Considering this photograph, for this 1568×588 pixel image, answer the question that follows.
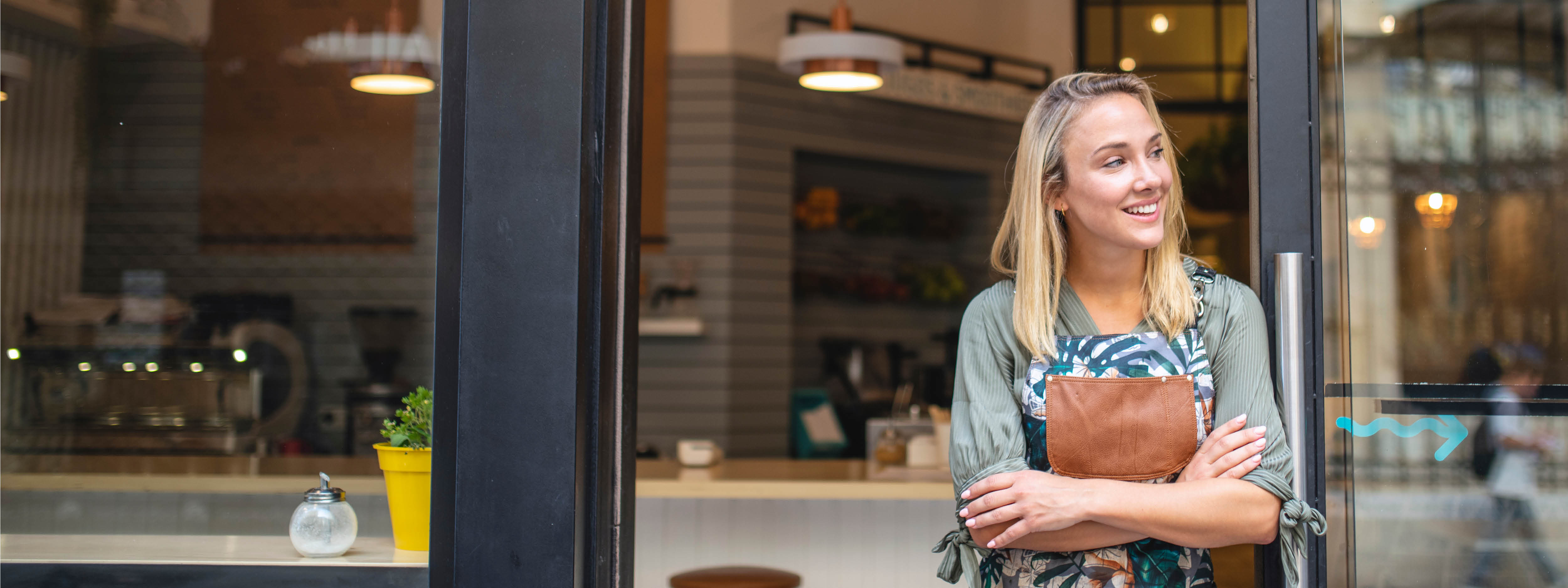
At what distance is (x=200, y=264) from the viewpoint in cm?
332

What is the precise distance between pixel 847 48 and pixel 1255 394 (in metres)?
3.12

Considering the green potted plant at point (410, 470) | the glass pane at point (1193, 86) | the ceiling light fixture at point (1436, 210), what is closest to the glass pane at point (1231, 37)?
the glass pane at point (1193, 86)

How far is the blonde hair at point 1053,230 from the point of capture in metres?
1.50

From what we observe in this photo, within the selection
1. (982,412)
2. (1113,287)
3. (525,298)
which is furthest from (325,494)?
(1113,287)

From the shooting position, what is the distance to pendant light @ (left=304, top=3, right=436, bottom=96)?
6.32ft

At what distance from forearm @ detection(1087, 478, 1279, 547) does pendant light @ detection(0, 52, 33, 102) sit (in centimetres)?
215

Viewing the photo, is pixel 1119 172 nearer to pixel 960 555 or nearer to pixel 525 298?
pixel 960 555

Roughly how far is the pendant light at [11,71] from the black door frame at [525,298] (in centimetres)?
109

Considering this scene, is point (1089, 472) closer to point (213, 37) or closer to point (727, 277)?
point (213, 37)

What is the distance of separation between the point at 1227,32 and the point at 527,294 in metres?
7.74

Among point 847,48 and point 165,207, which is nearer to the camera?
point 165,207

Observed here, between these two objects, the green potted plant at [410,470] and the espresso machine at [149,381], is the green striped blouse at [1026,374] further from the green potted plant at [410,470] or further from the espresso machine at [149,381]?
the espresso machine at [149,381]

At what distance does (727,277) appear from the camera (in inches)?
251

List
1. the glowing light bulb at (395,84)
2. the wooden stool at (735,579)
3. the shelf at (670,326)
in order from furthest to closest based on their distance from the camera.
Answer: the shelf at (670,326) → the wooden stool at (735,579) → the glowing light bulb at (395,84)
